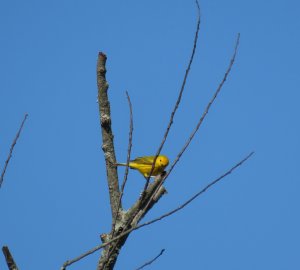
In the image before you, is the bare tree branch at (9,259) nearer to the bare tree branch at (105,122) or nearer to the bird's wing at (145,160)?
the bare tree branch at (105,122)

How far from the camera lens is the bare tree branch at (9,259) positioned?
7.97 feet

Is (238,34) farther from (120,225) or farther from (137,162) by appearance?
(137,162)

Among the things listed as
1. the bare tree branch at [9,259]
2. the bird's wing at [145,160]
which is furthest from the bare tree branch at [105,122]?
the bird's wing at [145,160]

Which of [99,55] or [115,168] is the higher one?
[99,55]

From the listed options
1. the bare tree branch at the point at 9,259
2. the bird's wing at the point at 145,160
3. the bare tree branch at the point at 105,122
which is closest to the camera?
the bare tree branch at the point at 9,259

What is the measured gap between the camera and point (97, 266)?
9.64ft

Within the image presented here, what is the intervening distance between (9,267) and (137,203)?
1.05 meters

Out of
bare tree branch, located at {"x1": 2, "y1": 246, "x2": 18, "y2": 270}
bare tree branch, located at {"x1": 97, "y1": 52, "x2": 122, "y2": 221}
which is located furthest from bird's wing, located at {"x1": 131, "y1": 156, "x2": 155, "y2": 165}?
bare tree branch, located at {"x1": 2, "y1": 246, "x2": 18, "y2": 270}

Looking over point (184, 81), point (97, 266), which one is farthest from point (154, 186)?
point (184, 81)

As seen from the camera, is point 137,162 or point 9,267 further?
point 137,162

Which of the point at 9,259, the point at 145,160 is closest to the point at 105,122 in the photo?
the point at 9,259

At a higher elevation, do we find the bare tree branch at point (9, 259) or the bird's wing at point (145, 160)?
the bird's wing at point (145, 160)

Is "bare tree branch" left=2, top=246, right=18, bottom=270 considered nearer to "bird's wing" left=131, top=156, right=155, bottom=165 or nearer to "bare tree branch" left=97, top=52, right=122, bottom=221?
"bare tree branch" left=97, top=52, right=122, bottom=221

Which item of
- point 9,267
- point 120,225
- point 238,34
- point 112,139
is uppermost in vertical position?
point 112,139
